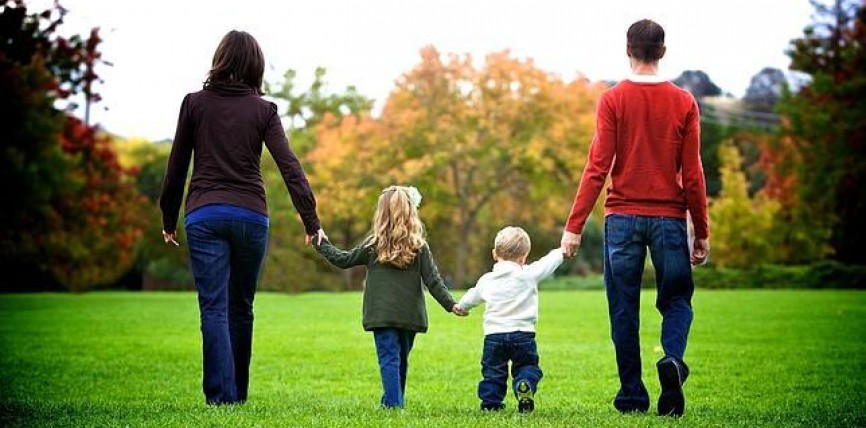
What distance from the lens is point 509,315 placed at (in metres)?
7.11

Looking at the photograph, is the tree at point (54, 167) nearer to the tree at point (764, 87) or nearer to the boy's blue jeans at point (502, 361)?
the boy's blue jeans at point (502, 361)

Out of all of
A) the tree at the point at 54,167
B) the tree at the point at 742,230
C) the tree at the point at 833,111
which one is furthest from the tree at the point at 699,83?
the tree at the point at 54,167

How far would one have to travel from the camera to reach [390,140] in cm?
4462

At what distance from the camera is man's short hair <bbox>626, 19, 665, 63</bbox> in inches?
256

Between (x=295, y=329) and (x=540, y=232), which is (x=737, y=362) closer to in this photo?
(x=295, y=329)

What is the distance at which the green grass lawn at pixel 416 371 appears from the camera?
21.2ft

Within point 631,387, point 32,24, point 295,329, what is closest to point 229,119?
point 631,387

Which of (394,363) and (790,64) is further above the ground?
(790,64)

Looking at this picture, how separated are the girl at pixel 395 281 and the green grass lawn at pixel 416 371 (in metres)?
0.38

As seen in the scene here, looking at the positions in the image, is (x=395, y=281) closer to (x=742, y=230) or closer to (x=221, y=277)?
(x=221, y=277)

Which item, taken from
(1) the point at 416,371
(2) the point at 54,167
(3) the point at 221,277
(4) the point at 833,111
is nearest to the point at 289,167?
(3) the point at 221,277

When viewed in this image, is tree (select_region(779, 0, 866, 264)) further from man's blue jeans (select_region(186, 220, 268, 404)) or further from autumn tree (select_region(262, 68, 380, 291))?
man's blue jeans (select_region(186, 220, 268, 404))

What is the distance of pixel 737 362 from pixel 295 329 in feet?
27.2

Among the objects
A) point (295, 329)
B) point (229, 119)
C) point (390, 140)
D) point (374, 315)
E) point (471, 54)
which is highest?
point (471, 54)
